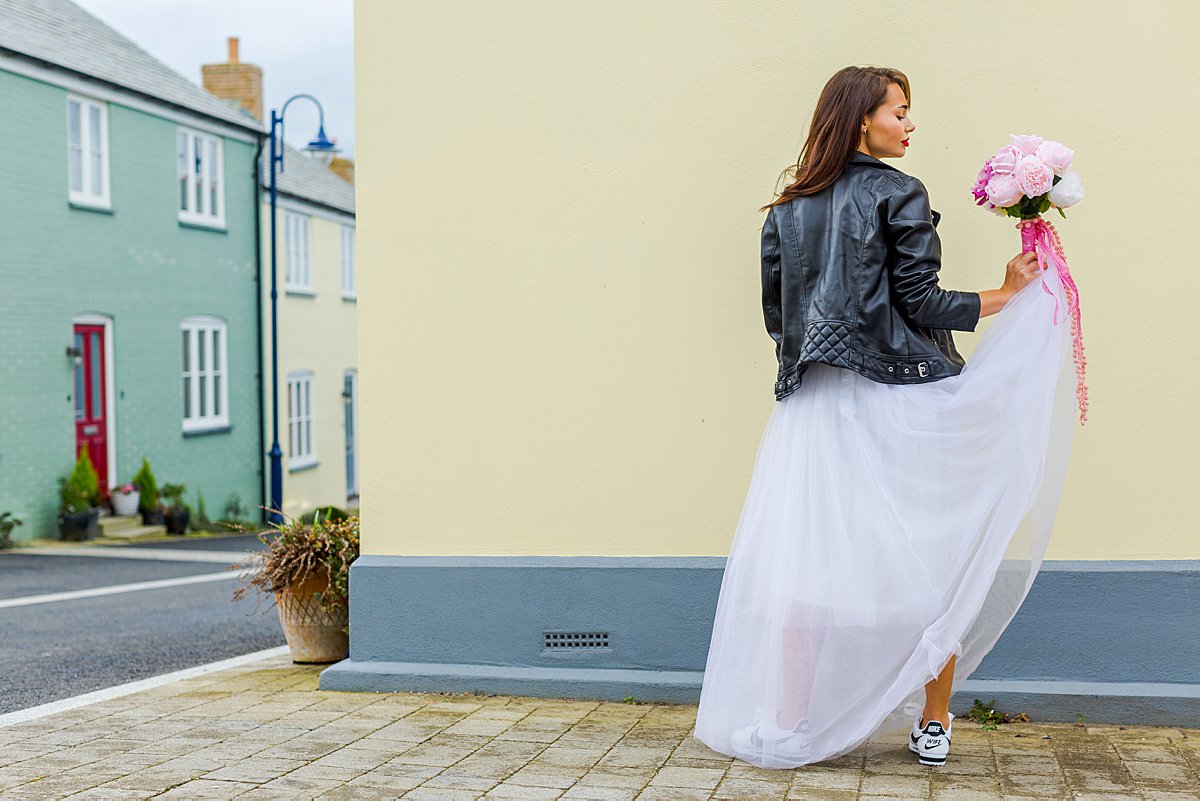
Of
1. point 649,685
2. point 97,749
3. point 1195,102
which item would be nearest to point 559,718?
point 649,685

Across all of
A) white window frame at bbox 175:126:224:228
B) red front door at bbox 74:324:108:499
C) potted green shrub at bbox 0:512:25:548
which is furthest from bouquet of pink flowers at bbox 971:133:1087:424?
white window frame at bbox 175:126:224:228

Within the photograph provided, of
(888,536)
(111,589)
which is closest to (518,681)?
(888,536)

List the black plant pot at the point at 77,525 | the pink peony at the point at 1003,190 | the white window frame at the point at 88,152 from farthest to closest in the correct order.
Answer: the white window frame at the point at 88,152 → the black plant pot at the point at 77,525 → the pink peony at the point at 1003,190

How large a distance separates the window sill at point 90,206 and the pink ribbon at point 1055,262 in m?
17.1

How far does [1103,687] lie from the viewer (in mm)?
5039

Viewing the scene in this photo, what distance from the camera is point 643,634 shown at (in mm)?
5480

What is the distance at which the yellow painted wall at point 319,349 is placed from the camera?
2514 centimetres

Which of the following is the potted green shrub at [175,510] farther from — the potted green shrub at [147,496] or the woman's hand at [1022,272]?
the woman's hand at [1022,272]

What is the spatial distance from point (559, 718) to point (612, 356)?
1474 mm

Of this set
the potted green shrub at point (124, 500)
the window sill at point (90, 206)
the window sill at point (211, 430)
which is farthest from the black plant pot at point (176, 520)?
the window sill at point (90, 206)

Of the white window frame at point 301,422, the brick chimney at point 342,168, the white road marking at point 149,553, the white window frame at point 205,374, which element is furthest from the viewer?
the brick chimney at point 342,168

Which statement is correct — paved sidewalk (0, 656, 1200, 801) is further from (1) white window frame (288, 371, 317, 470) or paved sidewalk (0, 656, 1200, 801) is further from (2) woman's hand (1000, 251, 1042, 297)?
(1) white window frame (288, 371, 317, 470)

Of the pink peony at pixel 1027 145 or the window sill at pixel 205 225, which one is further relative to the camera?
the window sill at pixel 205 225

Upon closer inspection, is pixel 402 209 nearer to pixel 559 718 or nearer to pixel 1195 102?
pixel 559 718
